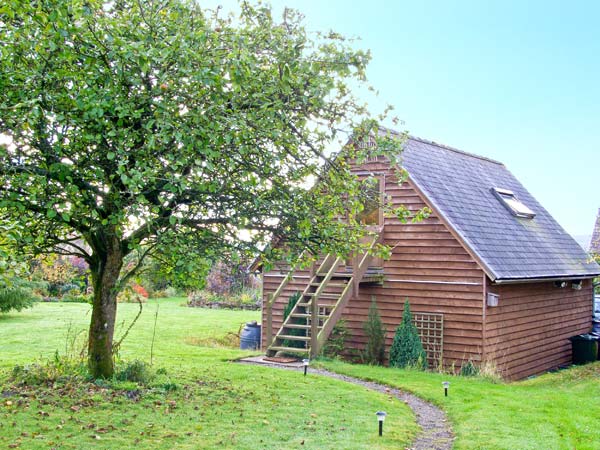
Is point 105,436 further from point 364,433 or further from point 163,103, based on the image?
point 163,103

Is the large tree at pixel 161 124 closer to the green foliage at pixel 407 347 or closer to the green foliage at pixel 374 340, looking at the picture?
the green foliage at pixel 407 347

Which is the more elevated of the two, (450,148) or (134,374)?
(450,148)

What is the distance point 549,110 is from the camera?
41969 millimetres

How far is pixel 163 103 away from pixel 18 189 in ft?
6.99

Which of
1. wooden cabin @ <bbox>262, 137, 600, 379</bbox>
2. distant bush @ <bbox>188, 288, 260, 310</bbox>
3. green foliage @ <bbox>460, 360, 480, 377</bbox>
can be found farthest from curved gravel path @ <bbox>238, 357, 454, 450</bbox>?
distant bush @ <bbox>188, 288, 260, 310</bbox>

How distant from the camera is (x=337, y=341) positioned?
51.6 feet

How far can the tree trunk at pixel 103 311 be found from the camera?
9.34m

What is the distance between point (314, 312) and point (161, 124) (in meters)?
7.65

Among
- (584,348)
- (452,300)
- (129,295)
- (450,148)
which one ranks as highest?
(450,148)

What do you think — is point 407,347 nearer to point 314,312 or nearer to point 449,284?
point 449,284

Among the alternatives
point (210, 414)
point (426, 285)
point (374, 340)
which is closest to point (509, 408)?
point (210, 414)

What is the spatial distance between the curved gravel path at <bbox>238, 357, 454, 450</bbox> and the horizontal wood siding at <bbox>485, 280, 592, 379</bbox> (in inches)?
156

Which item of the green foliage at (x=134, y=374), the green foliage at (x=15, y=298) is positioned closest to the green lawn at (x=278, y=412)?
the green foliage at (x=134, y=374)

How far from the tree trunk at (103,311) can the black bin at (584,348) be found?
14164 mm
